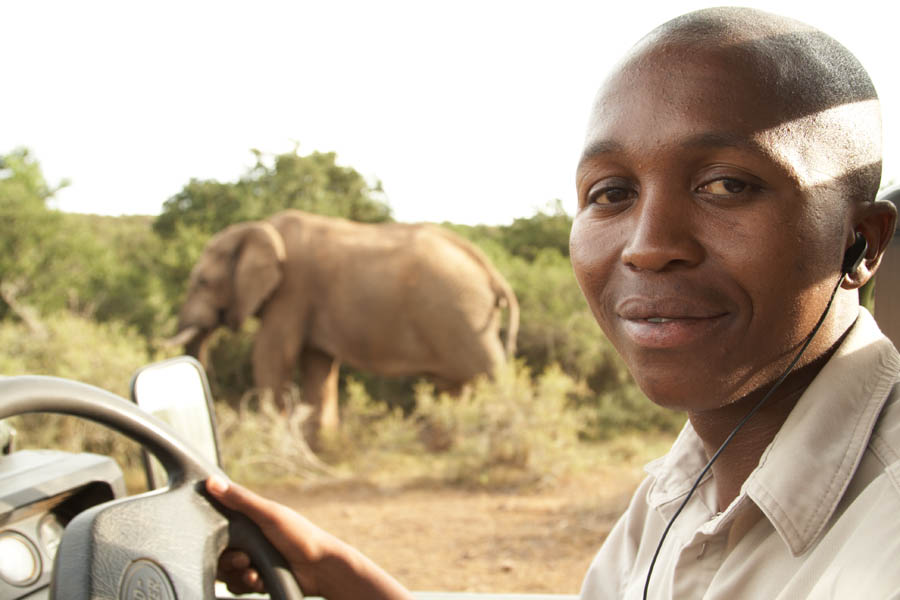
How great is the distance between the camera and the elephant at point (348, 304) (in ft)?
22.2

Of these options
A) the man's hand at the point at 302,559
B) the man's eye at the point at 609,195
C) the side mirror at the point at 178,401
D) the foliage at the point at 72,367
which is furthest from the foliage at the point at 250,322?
the man's eye at the point at 609,195

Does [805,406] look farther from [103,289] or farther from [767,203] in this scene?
[103,289]

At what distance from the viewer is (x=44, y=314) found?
26.0ft

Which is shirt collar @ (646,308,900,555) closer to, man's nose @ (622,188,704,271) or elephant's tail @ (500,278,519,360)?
man's nose @ (622,188,704,271)

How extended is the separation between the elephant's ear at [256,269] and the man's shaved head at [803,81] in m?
6.28

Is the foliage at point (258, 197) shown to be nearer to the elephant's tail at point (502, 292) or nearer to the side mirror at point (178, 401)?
the elephant's tail at point (502, 292)

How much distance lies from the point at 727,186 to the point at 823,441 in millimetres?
230

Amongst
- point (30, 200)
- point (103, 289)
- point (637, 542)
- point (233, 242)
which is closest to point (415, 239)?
point (233, 242)

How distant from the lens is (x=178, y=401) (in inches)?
49.4

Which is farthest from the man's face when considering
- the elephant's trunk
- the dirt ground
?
the elephant's trunk

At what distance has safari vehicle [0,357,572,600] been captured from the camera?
74cm

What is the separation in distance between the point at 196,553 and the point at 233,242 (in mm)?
6394

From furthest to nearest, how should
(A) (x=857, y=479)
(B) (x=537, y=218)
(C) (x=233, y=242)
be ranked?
(B) (x=537, y=218) < (C) (x=233, y=242) < (A) (x=857, y=479)

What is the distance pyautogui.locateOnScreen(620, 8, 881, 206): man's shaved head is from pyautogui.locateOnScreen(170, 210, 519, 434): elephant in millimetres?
5909
